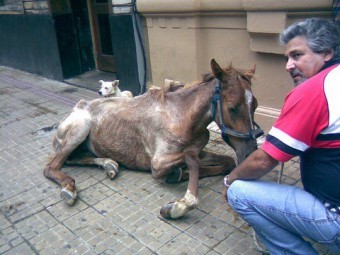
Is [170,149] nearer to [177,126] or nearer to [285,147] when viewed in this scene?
[177,126]

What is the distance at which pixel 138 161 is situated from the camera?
4227 mm

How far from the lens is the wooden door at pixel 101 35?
8914 millimetres

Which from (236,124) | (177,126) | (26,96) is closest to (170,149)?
(177,126)

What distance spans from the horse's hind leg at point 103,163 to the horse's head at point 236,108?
1.60 metres

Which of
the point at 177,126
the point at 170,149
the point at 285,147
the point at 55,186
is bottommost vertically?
the point at 55,186

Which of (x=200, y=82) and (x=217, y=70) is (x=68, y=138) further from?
(x=217, y=70)

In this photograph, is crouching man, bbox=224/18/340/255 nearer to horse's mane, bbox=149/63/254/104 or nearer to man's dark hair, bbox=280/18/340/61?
man's dark hair, bbox=280/18/340/61

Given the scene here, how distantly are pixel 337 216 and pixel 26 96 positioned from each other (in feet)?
25.6

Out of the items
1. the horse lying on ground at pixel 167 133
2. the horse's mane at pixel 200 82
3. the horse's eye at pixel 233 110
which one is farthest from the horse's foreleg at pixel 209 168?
the horse's eye at pixel 233 110

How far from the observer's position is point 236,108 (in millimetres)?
3080

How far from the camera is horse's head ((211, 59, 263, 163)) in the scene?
3.05m

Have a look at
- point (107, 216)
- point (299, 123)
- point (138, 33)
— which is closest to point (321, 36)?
point (299, 123)

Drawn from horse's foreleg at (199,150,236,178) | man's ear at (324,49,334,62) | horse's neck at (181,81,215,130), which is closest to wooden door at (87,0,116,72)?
horse's foreleg at (199,150,236,178)

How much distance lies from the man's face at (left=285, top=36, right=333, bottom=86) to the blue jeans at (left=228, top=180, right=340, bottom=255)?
0.79 meters
